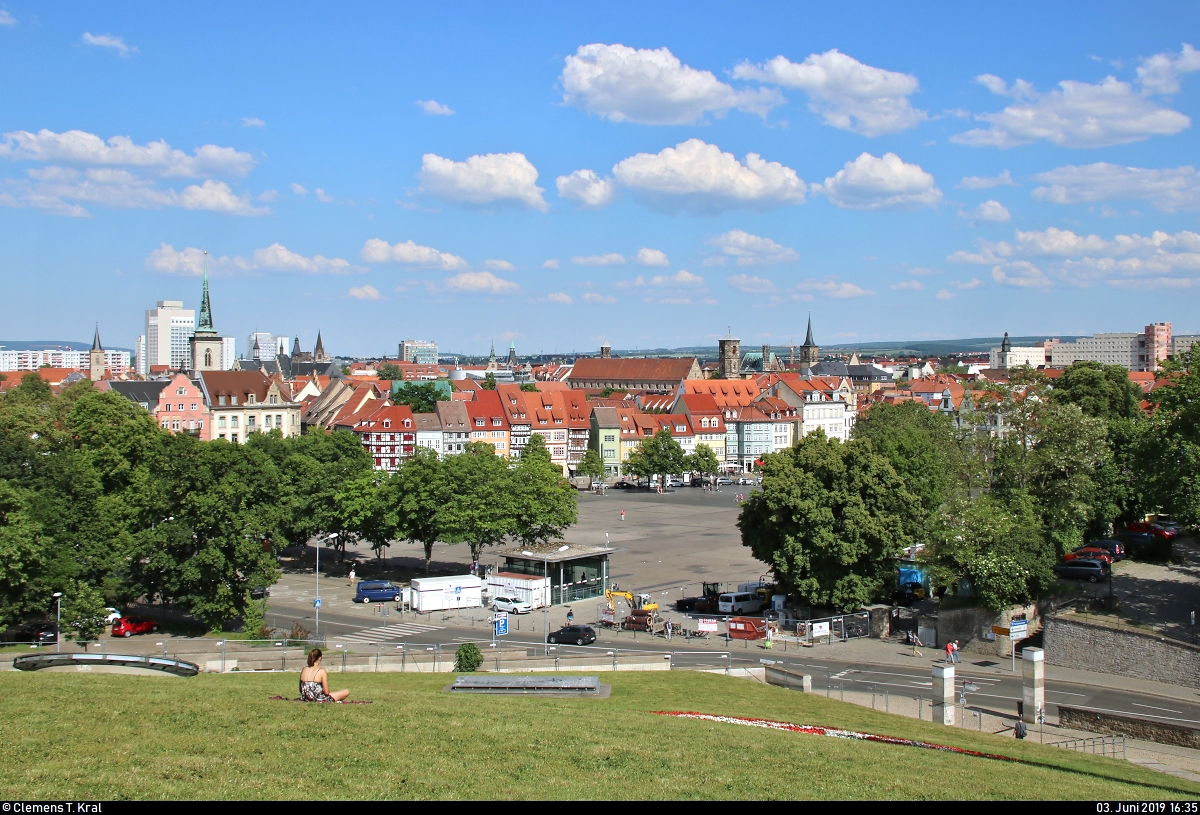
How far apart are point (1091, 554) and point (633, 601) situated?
78.8 feet

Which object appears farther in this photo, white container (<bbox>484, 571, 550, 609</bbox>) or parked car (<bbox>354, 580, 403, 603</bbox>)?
parked car (<bbox>354, 580, 403, 603</bbox>)

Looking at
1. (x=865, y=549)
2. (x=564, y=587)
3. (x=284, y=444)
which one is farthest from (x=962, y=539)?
(x=284, y=444)

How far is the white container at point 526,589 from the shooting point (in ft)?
158

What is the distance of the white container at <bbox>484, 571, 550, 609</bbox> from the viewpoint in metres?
48.1

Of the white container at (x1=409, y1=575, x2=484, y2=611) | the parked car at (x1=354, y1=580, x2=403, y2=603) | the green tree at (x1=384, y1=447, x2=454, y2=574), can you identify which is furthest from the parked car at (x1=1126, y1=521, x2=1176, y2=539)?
the parked car at (x1=354, y1=580, x2=403, y2=603)

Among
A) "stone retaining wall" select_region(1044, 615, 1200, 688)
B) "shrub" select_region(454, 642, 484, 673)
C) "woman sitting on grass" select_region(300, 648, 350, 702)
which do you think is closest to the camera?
"woman sitting on grass" select_region(300, 648, 350, 702)

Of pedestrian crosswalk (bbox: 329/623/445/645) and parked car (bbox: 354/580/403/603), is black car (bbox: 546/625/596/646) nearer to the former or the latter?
pedestrian crosswalk (bbox: 329/623/445/645)

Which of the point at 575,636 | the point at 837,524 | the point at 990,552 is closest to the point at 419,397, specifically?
the point at 837,524

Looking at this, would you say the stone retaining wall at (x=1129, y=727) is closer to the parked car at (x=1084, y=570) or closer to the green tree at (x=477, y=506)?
the parked car at (x=1084, y=570)

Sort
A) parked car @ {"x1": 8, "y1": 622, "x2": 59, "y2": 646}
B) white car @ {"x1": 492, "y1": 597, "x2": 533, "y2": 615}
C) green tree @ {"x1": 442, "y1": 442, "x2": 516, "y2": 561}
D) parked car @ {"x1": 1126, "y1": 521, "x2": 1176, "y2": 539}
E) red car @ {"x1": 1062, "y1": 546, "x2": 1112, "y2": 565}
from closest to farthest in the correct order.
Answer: parked car @ {"x1": 8, "y1": 622, "x2": 59, "y2": 646} < white car @ {"x1": 492, "y1": 597, "x2": 533, "y2": 615} < red car @ {"x1": 1062, "y1": 546, "x2": 1112, "y2": 565} < green tree @ {"x1": 442, "y1": 442, "x2": 516, "y2": 561} < parked car @ {"x1": 1126, "y1": 521, "x2": 1176, "y2": 539}

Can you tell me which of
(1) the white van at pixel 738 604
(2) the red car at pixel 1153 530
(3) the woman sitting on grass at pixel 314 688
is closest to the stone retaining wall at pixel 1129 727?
(1) the white van at pixel 738 604

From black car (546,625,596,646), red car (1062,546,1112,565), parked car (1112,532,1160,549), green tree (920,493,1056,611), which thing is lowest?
black car (546,625,596,646)

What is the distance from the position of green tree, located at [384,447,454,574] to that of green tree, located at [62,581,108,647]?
59.6ft

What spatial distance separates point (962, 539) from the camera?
137 ft
